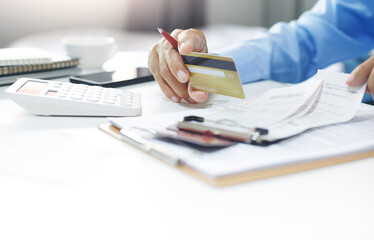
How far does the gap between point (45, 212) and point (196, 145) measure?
0.64 ft

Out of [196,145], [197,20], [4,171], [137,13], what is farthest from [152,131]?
[197,20]

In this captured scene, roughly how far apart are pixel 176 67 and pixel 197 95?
2.6 inches

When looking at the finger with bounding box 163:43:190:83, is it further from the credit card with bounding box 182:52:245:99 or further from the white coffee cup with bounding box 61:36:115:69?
the white coffee cup with bounding box 61:36:115:69

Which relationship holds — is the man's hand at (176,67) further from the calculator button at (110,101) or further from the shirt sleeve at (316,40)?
the shirt sleeve at (316,40)

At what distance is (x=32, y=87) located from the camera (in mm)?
742

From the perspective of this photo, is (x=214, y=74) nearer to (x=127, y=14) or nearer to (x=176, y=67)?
(x=176, y=67)

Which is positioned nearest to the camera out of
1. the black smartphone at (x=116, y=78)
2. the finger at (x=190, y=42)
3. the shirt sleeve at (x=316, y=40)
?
the finger at (x=190, y=42)

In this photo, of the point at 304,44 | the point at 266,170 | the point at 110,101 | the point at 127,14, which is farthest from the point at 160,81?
the point at 127,14

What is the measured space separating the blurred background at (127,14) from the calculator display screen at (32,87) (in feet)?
4.39

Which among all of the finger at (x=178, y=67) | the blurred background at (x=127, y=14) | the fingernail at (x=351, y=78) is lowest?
the blurred background at (x=127, y=14)

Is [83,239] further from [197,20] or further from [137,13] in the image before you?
[197,20]

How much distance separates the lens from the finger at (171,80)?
85 cm

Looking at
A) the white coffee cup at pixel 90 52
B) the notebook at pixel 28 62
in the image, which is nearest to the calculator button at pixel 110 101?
the notebook at pixel 28 62

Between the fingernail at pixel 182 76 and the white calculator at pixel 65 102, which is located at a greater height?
the fingernail at pixel 182 76
